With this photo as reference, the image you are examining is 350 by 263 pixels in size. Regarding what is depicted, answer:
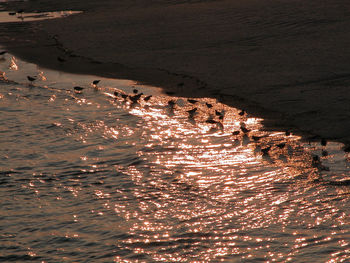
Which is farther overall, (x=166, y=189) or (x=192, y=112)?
(x=192, y=112)

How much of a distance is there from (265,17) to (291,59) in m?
6.53

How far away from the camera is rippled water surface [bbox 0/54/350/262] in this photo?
780cm

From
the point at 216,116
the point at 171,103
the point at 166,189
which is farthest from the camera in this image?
the point at 171,103

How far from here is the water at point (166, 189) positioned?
779cm

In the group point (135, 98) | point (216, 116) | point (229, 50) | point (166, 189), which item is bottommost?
point (166, 189)

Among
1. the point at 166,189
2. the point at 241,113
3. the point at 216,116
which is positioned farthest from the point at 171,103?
the point at 166,189

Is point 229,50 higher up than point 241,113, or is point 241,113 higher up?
point 229,50

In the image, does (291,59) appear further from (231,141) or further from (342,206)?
(342,206)

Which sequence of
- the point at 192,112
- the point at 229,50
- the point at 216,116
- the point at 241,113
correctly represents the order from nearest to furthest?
1. the point at 241,113
2. the point at 216,116
3. the point at 192,112
4. the point at 229,50

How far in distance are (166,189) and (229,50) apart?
412 inches

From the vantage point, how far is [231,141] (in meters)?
11.7

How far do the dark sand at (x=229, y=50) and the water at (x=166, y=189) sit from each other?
1.31 m

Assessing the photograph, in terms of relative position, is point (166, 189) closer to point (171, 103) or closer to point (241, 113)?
point (241, 113)

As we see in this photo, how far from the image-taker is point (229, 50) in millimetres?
19266
